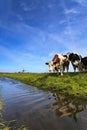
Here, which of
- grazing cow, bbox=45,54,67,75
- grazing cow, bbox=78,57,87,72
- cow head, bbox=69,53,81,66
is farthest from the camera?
grazing cow, bbox=45,54,67,75

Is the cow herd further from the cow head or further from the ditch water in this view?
Result: the ditch water

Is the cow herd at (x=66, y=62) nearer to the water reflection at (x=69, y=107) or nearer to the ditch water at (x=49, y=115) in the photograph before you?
the water reflection at (x=69, y=107)

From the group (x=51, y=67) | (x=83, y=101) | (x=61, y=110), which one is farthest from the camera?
(x=51, y=67)

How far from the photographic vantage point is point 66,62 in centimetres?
2675

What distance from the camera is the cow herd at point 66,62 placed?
2423cm

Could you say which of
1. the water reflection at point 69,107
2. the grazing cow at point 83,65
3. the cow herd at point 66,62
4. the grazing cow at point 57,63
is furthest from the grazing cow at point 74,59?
the water reflection at point 69,107

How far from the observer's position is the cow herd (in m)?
24.2

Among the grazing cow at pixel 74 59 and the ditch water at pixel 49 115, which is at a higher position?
the grazing cow at pixel 74 59

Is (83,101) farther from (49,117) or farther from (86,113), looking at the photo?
(49,117)

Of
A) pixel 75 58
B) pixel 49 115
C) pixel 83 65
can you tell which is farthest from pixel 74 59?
pixel 49 115

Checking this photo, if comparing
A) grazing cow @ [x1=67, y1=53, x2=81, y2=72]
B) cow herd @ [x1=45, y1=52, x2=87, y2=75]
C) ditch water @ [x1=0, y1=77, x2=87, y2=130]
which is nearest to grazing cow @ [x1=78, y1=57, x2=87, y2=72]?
cow herd @ [x1=45, y1=52, x2=87, y2=75]

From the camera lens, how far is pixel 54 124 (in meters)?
7.76

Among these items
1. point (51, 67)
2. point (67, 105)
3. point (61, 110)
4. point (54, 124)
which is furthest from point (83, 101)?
point (51, 67)

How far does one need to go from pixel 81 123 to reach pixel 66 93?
22.3ft
